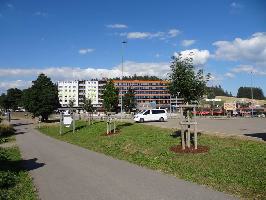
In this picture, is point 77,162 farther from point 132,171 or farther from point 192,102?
point 192,102

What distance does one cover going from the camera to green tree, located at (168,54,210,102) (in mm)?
18484

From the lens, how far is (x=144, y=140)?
21375 mm

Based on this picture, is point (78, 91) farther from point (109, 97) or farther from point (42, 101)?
point (109, 97)

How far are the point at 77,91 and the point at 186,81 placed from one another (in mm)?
174429

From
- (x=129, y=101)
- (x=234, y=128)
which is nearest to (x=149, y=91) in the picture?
(x=129, y=101)

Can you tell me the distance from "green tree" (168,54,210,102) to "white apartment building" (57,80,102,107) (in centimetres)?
16679

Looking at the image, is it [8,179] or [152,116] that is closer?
[8,179]

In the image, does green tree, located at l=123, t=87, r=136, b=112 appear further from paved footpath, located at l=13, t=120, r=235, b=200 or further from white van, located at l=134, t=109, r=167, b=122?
paved footpath, located at l=13, t=120, r=235, b=200

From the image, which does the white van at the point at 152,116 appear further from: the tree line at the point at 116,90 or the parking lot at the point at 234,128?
the parking lot at the point at 234,128

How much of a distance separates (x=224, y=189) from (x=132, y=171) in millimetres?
3962

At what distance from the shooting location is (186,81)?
Answer: 18.4 m

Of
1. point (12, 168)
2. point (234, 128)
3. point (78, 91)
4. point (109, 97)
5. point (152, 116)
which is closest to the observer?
point (12, 168)

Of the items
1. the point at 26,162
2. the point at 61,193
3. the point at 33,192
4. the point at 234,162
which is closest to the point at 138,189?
the point at 61,193

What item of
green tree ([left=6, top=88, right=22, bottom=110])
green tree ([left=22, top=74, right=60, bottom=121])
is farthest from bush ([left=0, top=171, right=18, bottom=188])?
green tree ([left=6, top=88, right=22, bottom=110])
